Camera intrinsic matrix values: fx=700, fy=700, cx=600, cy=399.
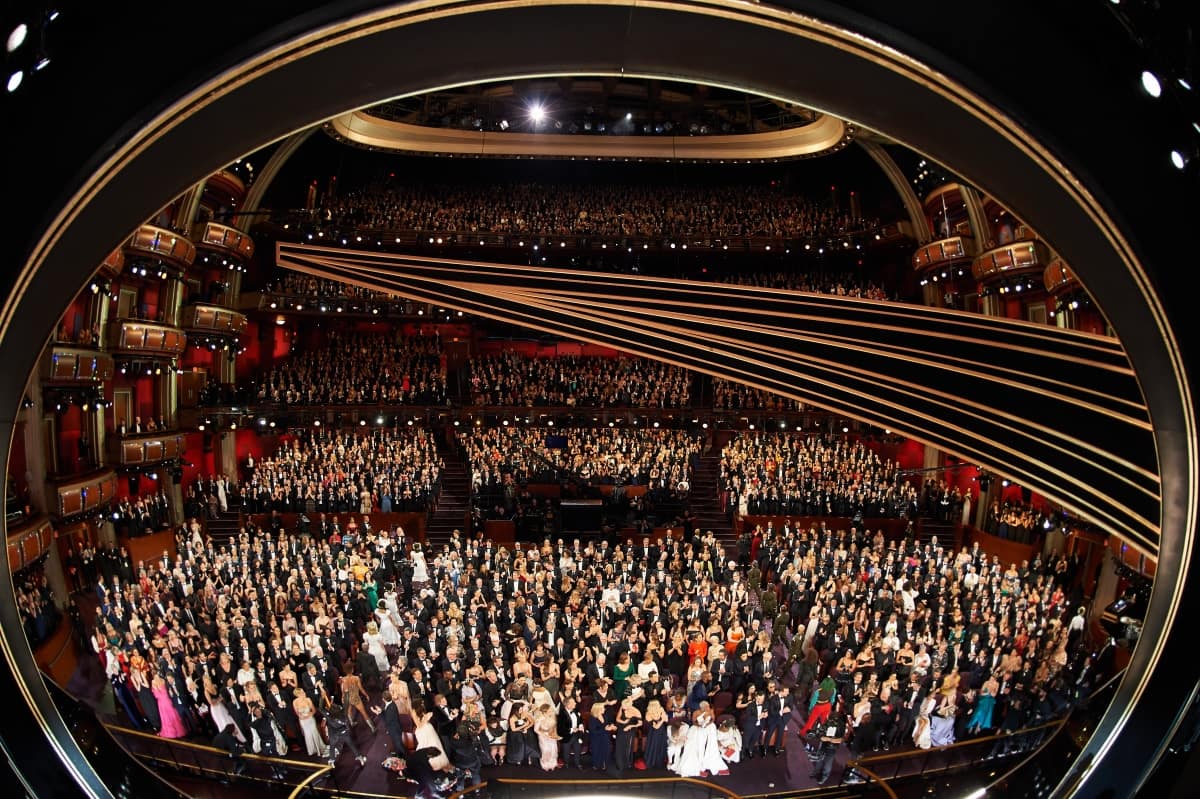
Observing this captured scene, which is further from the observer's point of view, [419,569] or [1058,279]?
[1058,279]

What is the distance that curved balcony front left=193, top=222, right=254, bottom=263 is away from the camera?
22078mm

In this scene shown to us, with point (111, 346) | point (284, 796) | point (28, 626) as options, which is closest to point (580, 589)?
point (284, 796)

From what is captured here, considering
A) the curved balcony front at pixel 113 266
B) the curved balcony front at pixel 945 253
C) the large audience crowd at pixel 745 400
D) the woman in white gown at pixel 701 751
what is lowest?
the woman in white gown at pixel 701 751

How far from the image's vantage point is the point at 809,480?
20875 millimetres

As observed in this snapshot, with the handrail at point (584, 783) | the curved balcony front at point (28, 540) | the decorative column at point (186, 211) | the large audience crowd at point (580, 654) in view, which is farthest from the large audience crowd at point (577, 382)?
the handrail at point (584, 783)

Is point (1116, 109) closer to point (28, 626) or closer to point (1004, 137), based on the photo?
point (1004, 137)

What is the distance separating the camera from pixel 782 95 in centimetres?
394

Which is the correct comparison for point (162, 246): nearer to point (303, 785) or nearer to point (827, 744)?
point (303, 785)

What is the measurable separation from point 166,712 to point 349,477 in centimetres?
1061

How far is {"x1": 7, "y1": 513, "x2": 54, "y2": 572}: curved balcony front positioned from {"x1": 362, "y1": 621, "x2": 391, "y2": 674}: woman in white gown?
7113mm

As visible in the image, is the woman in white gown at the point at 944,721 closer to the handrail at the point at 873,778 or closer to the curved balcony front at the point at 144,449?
the handrail at the point at 873,778

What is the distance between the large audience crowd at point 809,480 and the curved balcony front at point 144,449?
55.0ft

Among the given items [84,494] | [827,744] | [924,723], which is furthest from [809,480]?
[84,494]

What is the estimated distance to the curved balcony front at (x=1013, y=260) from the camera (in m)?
19.3
